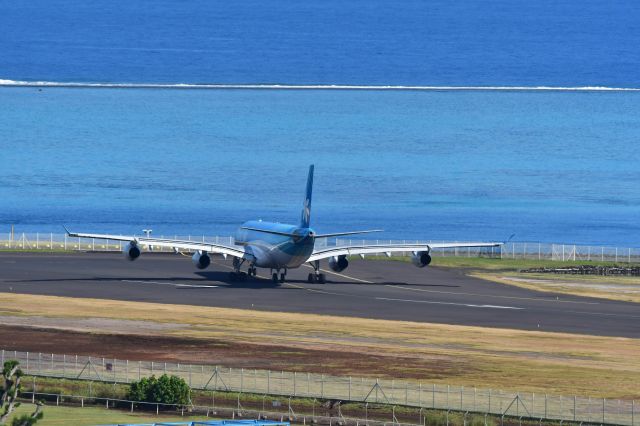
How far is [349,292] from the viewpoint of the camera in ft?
417

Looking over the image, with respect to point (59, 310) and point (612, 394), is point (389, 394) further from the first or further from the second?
point (59, 310)

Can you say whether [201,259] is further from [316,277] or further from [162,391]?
[162,391]

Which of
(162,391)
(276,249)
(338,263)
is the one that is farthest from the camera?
(338,263)

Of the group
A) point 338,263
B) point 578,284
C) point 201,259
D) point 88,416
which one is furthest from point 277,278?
point 88,416

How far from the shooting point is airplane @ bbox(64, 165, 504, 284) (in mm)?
123938

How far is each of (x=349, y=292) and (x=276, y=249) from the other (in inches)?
301

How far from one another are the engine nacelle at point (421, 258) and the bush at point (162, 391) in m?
59.3

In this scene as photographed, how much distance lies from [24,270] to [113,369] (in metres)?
57.0

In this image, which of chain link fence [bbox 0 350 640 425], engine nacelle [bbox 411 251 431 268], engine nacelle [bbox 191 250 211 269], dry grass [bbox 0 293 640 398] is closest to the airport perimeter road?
engine nacelle [bbox 191 250 211 269]

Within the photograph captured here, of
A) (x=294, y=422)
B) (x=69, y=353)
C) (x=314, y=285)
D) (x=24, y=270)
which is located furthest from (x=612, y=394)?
(x=24, y=270)

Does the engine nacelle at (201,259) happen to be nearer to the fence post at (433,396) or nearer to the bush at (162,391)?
the bush at (162,391)

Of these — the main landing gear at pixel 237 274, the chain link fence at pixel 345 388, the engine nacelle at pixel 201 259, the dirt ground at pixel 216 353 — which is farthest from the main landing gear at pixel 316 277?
the chain link fence at pixel 345 388

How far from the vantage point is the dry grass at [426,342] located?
8519 cm

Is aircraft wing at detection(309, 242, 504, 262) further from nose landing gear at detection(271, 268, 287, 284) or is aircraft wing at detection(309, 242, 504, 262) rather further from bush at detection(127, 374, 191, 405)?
bush at detection(127, 374, 191, 405)
